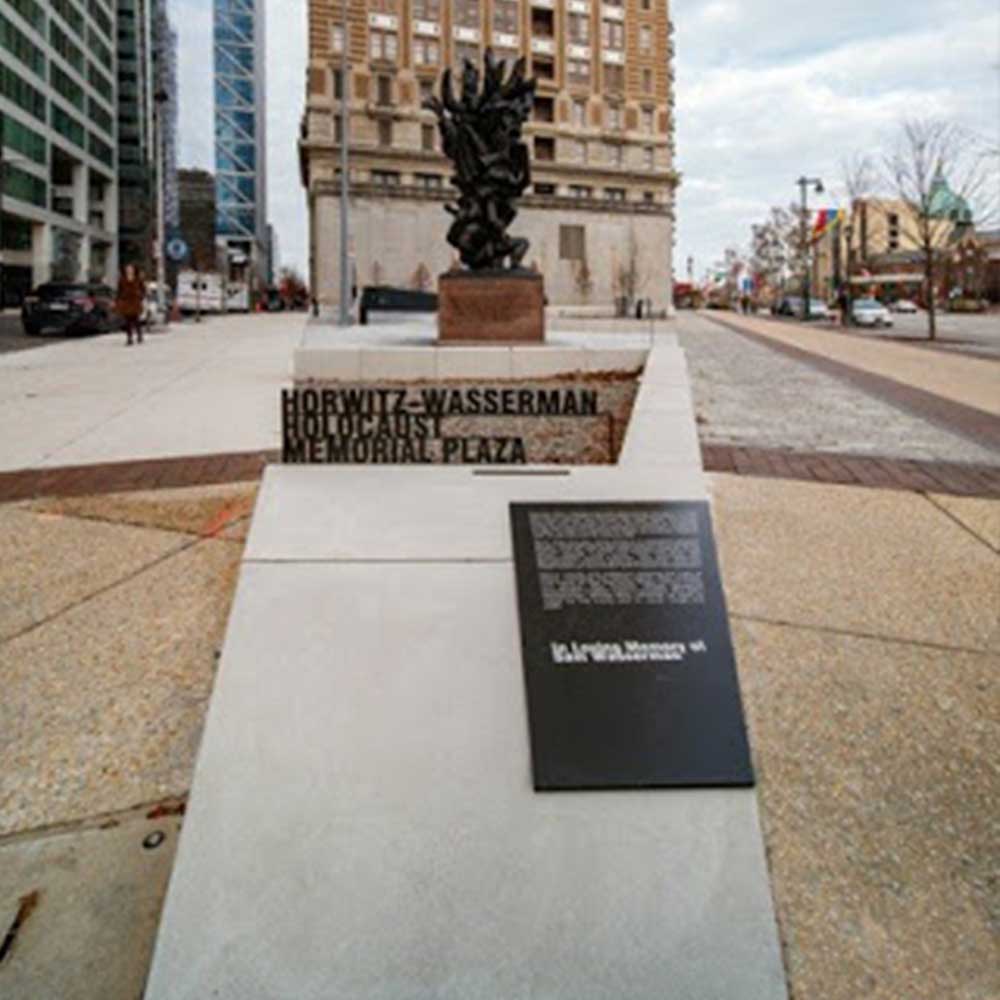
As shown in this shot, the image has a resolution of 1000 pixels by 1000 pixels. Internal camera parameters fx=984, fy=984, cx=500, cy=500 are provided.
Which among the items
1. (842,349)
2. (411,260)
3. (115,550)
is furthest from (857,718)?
(411,260)

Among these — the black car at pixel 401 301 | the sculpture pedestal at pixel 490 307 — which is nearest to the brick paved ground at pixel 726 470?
the sculpture pedestal at pixel 490 307

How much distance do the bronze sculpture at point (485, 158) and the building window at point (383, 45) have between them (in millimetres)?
57858

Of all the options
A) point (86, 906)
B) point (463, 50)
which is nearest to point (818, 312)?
point (463, 50)

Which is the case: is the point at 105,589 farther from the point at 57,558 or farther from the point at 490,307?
the point at 490,307

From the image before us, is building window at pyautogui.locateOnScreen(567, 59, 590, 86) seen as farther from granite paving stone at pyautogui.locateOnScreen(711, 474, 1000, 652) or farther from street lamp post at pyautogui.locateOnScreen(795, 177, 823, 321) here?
granite paving stone at pyautogui.locateOnScreen(711, 474, 1000, 652)

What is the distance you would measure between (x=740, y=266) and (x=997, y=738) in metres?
118

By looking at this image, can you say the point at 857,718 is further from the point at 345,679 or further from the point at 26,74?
the point at 26,74

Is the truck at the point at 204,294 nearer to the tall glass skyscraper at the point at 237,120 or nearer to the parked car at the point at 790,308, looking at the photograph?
the parked car at the point at 790,308

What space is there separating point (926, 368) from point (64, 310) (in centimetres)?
2388

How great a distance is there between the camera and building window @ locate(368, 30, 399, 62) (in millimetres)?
70500

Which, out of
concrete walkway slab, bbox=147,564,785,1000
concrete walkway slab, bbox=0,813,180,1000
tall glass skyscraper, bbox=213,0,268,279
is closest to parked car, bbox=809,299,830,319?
concrete walkway slab, bbox=147,564,785,1000

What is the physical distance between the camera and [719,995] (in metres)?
2.41

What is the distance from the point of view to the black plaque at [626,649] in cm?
296

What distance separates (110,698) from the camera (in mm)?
3707
